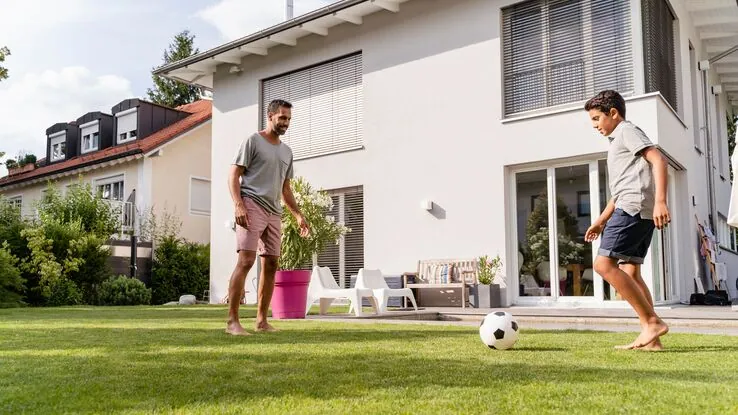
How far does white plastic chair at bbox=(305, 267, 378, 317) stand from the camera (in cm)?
860

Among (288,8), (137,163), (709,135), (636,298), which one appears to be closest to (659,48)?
(709,135)

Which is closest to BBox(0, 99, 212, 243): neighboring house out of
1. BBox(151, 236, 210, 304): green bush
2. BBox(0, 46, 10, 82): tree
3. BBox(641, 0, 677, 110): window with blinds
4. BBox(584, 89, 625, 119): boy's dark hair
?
BBox(151, 236, 210, 304): green bush

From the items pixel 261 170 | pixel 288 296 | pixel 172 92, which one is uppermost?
pixel 172 92

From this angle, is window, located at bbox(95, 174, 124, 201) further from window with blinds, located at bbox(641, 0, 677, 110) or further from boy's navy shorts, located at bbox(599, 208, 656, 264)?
boy's navy shorts, located at bbox(599, 208, 656, 264)

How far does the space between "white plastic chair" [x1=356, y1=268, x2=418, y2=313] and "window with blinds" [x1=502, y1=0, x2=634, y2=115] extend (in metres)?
4.00

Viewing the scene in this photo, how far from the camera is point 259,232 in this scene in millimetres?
5551

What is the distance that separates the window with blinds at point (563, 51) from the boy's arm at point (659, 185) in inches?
255

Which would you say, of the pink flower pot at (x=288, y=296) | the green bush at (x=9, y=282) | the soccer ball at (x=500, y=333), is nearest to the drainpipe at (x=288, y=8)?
the green bush at (x=9, y=282)

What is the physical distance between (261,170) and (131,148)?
668 inches

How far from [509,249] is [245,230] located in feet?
22.2

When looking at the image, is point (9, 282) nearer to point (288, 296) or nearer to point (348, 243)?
point (348, 243)

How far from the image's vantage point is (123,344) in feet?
15.2

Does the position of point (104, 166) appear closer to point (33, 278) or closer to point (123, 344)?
point (33, 278)

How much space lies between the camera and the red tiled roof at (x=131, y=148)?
20078 millimetres
